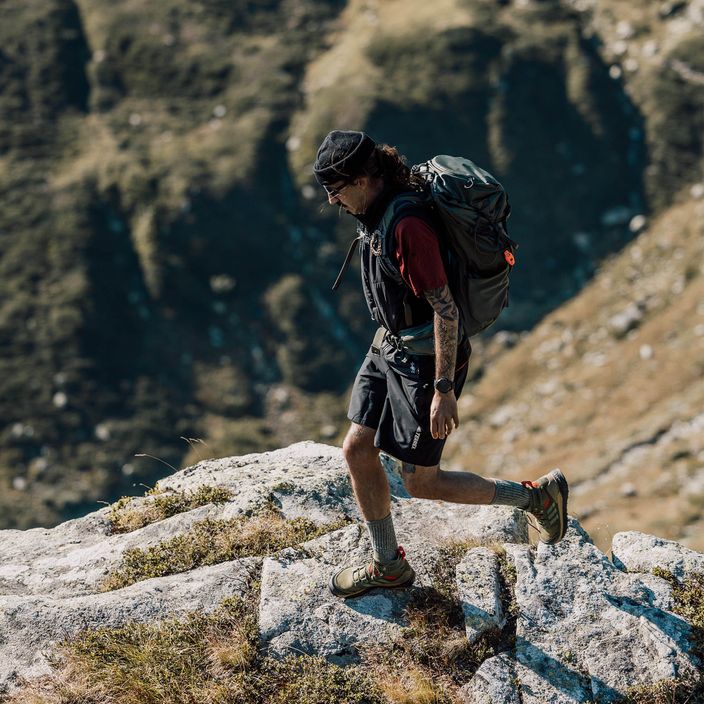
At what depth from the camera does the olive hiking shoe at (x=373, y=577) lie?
7.85 metres

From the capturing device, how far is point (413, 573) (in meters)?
8.05

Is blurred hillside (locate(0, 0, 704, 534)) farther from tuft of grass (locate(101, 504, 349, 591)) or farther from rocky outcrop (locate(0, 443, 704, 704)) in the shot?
tuft of grass (locate(101, 504, 349, 591))

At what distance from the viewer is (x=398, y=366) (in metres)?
7.23

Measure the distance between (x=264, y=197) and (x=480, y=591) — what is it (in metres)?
84.5

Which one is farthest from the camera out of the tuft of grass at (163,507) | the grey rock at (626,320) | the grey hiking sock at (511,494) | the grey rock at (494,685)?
the grey rock at (626,320)

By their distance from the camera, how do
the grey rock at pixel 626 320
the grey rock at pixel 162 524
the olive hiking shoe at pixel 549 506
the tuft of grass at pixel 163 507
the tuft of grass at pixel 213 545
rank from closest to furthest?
the olive hiking shoe at pixel 549 506 → the tuft of grass at pixel 213 545 → the grey rock at pixel 162 524 → the tuft of grass at pixel 163 507 → the grey rock at pixel 626 320

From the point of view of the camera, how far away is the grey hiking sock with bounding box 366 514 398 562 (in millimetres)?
7840

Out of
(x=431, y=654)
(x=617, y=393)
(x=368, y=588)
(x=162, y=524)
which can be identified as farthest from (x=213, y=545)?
(x=617, y=393)

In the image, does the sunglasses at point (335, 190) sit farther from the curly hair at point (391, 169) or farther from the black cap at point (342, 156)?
the curly hair at point (391, 169)

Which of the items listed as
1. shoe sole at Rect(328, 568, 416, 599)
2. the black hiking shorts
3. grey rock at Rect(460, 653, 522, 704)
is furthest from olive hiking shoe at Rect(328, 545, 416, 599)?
the black hiking shorts

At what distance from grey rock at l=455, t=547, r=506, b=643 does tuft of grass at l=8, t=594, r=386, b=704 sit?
3.62ft

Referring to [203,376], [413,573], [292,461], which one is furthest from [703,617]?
[203,376]

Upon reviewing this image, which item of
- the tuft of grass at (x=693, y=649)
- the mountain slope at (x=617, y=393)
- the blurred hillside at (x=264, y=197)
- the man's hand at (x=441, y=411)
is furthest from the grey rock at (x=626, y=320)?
the man's hand at (x=441, y=411)

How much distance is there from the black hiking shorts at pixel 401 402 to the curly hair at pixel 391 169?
1425 mm
